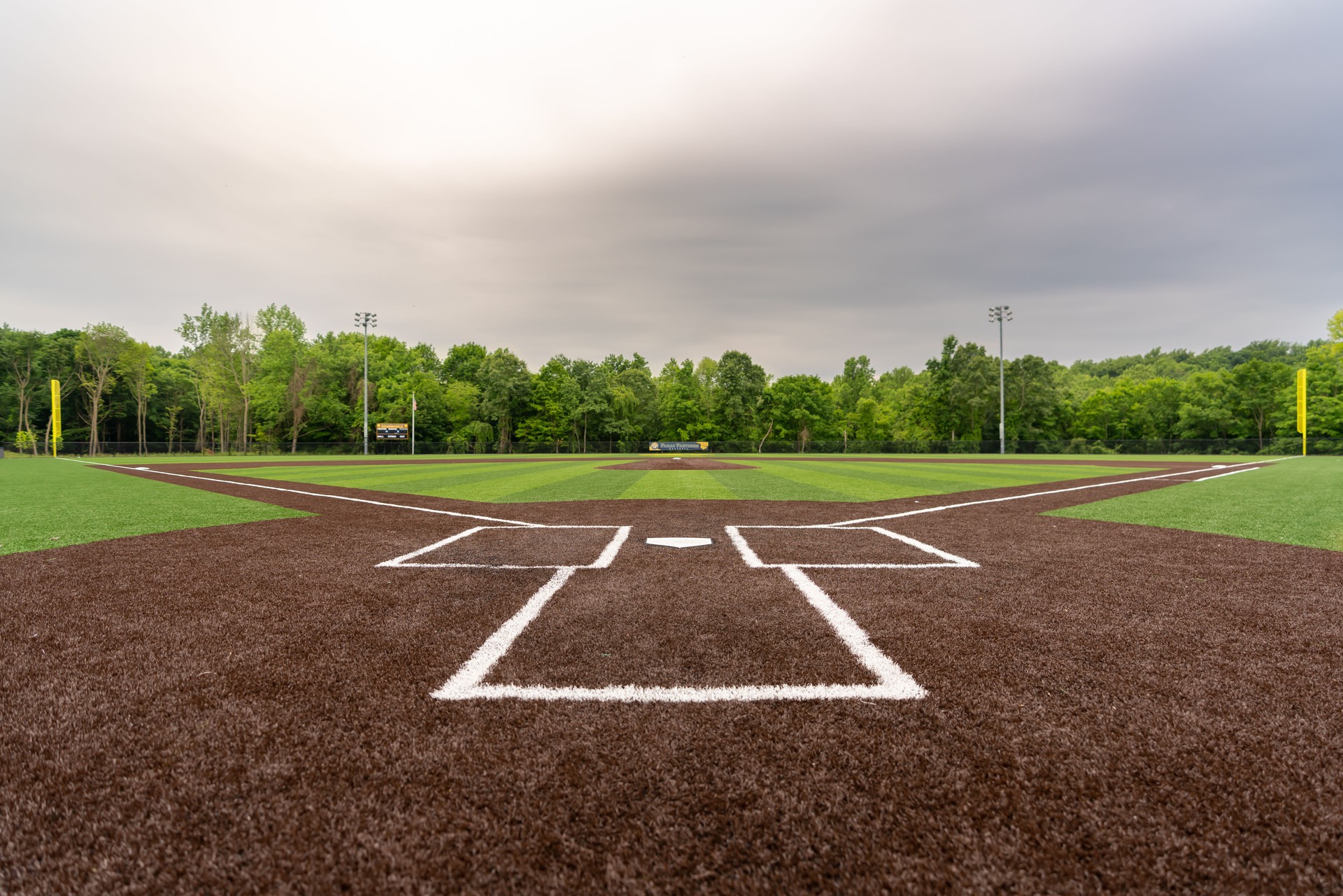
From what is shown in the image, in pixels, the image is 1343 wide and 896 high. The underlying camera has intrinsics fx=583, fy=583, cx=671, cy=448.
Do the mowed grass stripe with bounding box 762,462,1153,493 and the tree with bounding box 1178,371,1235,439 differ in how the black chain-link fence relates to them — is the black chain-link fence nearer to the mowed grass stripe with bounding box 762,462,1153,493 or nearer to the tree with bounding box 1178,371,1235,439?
the tree with bounding box 1178,371,1235,439

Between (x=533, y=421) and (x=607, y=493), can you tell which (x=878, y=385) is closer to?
(x=533, y=421)

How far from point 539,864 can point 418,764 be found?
74 cm

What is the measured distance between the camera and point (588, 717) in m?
2.45

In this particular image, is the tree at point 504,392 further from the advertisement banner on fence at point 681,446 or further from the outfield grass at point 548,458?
the outfield grass at point 548,458

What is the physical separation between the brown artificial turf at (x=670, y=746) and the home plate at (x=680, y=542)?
1.80 m

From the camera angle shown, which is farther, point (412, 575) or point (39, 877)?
point (412, 575)

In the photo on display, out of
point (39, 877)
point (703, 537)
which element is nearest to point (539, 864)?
point (39, 877)

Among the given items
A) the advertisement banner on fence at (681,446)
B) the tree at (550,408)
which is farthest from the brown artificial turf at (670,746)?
the tree at (550,408)

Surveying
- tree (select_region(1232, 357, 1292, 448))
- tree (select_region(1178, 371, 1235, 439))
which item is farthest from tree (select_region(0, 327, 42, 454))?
tree (select_region(1232, 357, 1292, 448))

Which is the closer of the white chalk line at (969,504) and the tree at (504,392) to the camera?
the white chalk line at (969,504)

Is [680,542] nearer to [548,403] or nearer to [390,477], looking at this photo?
[390,477]

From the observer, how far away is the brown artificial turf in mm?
1618

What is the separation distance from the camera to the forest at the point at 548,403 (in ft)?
177

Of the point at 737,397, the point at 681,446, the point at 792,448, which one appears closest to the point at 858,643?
the point at 681,446
